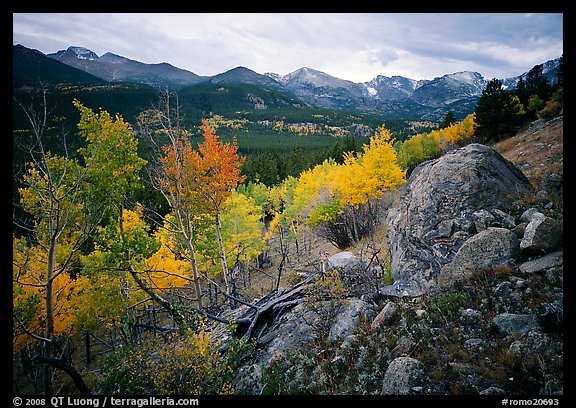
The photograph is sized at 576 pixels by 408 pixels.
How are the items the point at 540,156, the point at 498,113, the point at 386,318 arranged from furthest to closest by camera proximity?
1. the point at 498,113
2. the point at 540,156
3. the point at 386,318

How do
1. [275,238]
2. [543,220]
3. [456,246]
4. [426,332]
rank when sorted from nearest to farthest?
[426,332]
[543,220]
[456,246]
[275,238]

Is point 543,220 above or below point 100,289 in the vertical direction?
above

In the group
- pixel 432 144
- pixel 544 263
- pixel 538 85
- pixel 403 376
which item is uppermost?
pixel 538 85

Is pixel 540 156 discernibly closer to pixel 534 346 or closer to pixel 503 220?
pixel 503 220

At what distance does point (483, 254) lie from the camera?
5.98m

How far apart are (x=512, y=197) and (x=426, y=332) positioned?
16.3 feet

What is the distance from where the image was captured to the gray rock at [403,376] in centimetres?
408

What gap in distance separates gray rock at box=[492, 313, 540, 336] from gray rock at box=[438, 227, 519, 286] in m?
1.44

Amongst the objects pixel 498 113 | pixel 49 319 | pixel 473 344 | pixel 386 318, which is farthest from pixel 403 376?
pixel 498 113

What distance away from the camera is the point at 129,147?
9469 mm

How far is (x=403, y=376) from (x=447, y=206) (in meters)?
5.35

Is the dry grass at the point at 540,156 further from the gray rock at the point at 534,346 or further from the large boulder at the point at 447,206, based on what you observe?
the gray rock at the point at 534,346
